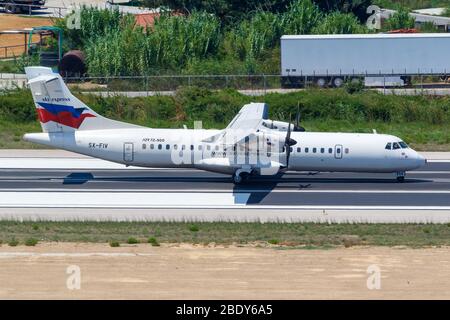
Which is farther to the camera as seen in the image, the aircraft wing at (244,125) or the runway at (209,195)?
the aircraft wing at (244,125)

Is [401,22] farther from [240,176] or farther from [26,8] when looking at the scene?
[240,176]

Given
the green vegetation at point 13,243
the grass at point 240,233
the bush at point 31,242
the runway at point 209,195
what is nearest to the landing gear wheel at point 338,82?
the runway at point 209,195

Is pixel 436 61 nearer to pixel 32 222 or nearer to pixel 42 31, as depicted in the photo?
pixel 42 31

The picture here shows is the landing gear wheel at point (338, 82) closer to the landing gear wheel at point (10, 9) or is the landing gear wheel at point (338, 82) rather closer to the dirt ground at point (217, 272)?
the dirt ground at point (217, 272)

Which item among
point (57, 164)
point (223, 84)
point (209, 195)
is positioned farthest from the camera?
point (223, 84)

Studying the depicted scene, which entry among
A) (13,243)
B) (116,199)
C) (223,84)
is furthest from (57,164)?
(223,84)

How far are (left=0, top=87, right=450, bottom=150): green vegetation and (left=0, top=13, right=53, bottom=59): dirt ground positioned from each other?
23.8m

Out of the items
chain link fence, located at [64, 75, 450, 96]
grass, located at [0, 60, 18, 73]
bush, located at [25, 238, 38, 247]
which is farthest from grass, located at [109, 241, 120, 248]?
grass, located at [0, 60, 18, 73]

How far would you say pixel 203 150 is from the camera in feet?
144

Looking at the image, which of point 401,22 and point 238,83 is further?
point 401,22

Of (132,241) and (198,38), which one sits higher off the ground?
(198,38)

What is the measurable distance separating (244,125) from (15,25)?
2177 inches

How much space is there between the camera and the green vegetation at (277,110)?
59.6 meters

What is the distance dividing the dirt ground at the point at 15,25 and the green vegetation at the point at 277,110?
23.8 meters
